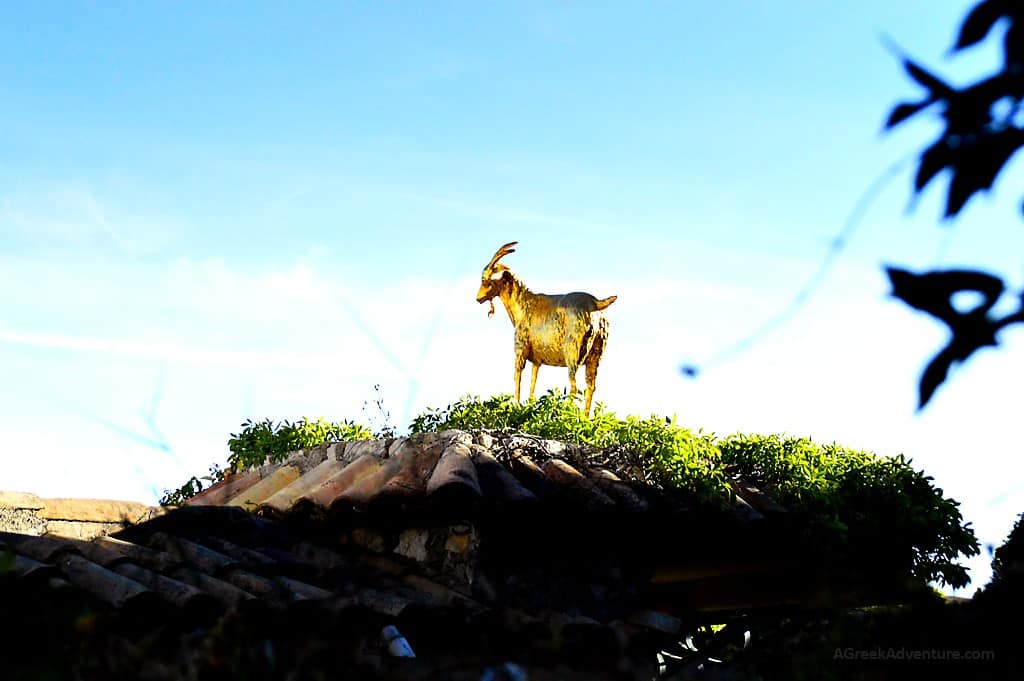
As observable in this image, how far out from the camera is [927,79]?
216 centimetres

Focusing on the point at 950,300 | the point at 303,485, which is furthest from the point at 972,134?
the point at 303,485

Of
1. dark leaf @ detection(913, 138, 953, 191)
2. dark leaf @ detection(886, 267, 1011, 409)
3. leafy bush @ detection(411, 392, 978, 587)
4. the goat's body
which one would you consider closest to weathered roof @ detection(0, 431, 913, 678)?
leafy bush @ detection(411, 392, 978, 587)

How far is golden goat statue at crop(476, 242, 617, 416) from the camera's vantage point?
9.56 metres

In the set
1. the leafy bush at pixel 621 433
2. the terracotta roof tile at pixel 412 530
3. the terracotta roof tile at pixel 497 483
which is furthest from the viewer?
the leafy bush at pixel 621 433

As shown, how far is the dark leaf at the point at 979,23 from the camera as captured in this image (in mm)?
2109

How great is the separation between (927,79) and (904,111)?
0.09 metres

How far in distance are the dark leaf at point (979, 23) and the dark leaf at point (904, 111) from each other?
12 cm

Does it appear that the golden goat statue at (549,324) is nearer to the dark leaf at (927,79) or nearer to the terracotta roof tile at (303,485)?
the terracotta roof tile at (303,485)

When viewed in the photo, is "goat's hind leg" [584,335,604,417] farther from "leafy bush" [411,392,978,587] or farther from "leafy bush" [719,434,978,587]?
"leafy bush" [719,434,978,587]

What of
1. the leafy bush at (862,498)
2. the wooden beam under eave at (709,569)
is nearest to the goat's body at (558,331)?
the leafy bush at (862,498)

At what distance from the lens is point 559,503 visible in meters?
6.77

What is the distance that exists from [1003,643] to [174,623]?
3038 millimetres

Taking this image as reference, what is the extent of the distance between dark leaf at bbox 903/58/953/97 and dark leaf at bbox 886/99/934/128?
1.0 inches

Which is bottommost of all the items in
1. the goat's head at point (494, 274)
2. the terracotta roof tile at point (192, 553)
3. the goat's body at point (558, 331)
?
the terracotta roof tile at point (192, 553)
